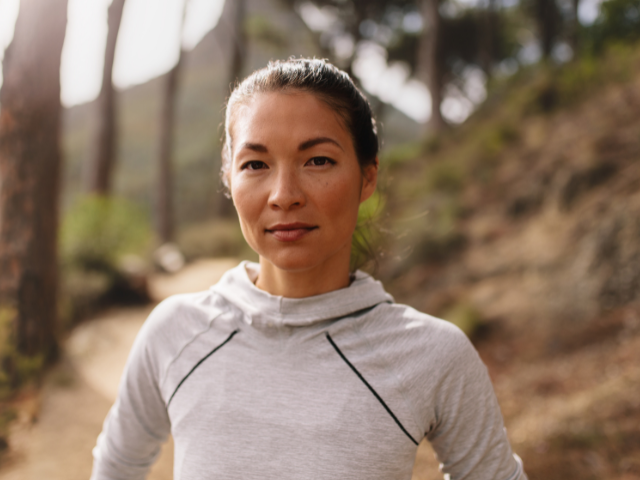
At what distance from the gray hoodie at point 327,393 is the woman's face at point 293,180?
0.55ft

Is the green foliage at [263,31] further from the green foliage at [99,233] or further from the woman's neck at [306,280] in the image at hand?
the woman's neck at [306,280]

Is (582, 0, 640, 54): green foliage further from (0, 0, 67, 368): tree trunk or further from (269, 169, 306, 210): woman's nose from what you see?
(269, 169, 306, 210): woman's nose

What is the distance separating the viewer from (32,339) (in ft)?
15.1

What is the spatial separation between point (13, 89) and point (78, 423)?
3251 mm

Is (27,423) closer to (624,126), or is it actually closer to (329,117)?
(329,117)

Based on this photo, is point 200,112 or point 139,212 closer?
point 139,212

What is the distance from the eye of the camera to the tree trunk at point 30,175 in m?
4.54

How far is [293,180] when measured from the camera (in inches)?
45.9

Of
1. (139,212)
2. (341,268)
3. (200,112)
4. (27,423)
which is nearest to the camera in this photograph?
(341,268)

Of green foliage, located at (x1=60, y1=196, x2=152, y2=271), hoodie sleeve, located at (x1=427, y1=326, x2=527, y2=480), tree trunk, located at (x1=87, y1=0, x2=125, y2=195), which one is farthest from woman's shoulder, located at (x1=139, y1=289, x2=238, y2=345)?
tree trunk, located at (x1=87, y1=0, x2=125, y2=195)

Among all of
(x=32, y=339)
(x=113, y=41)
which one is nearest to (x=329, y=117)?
(x=32, y=339)

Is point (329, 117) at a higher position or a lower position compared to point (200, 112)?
lower

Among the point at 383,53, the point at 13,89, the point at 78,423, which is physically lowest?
the point at 78,423

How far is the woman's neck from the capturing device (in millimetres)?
1292
